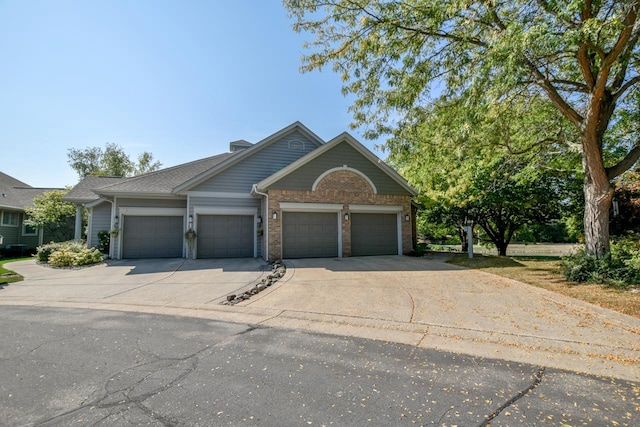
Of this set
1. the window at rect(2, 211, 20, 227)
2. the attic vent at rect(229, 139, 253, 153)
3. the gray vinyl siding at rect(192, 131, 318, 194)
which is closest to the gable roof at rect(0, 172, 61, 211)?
the window at rect(2, 211, 20, 227)

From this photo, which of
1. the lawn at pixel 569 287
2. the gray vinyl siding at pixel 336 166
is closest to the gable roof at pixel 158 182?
the gray vinyl siding at pixel 336 166

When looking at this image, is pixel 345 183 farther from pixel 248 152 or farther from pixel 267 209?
pixel 248 152

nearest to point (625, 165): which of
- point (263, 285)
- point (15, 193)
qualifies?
point (263, 285)

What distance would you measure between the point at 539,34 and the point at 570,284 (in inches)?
249

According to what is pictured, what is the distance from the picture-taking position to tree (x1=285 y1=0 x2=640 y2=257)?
653cm

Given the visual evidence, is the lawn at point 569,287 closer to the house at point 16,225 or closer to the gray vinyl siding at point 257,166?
the gray vinyl siding at point 257,166

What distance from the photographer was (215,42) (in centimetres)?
1020

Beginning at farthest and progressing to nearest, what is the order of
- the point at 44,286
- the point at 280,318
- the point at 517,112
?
the point at 517,112
the point at 44,286
the point at 280,318

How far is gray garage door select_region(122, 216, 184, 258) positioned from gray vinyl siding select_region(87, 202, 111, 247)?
2.20m

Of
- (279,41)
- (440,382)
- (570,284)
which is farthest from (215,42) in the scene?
(570,284)

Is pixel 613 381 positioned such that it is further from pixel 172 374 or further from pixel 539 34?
pixel 539 34

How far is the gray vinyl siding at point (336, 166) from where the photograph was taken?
12.4m

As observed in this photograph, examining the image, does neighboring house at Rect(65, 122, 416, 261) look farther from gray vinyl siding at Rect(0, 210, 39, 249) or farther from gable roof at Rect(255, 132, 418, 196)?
gray vinyl siding at Rect(0, 210, 39, 249)

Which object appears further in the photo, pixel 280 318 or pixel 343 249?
pixel 343 249
